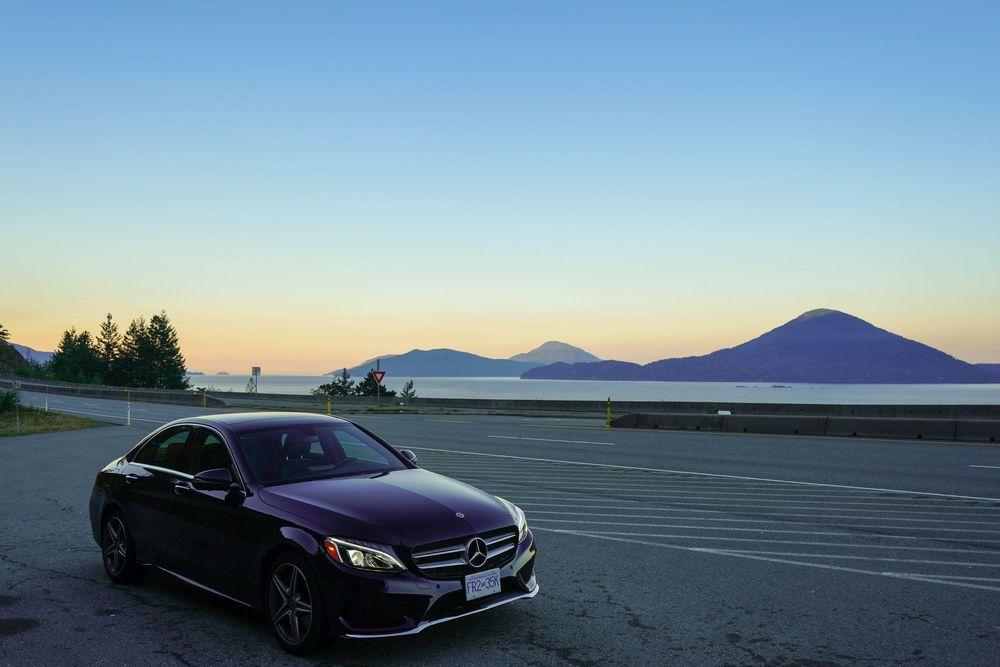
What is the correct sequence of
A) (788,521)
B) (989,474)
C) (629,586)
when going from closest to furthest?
(629,586) < (788,521) < (989,474)

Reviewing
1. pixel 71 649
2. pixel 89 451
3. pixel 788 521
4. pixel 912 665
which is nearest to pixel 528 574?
pixel 912 665

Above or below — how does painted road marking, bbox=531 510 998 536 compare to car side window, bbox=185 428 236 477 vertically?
below

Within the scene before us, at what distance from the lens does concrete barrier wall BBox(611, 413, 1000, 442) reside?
20344mm

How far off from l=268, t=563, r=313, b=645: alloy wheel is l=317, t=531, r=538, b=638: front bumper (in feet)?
0.77

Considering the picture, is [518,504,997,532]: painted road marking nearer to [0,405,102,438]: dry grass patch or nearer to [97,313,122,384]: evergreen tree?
[0,405,102,438]: dry grass patch

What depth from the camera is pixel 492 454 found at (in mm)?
17562

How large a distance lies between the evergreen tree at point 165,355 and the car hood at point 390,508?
125 m

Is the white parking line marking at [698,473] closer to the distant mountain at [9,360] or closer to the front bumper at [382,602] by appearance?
the front bumper at [382,602]

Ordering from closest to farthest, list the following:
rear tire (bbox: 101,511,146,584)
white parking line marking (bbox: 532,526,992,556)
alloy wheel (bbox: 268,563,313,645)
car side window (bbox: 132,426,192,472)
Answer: alloy wheel (bbox: 268,563,313,645) → car side window (bbox: 132,426,192,472) → rear tire (bbox: 101,511,146,584) → white parking line marking (bbox: 532,526,992,556)

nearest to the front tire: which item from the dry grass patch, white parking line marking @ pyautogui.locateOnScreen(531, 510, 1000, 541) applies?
white parking line marking @ pyautogui.locateOnScreen(531, 510, 1000, 541)

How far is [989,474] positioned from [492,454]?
9557mm

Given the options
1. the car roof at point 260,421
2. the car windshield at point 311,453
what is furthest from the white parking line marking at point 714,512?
the car roof at point 260,421

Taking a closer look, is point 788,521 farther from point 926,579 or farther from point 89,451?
point 89,451

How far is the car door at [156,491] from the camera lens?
6281 millimetres
